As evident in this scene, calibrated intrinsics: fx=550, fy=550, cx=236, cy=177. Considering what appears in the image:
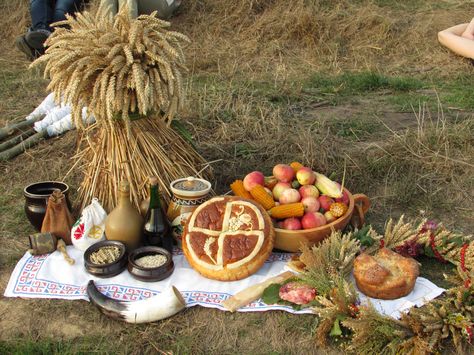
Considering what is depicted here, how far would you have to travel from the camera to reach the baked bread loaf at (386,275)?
3.03 metres

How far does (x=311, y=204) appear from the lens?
3529 mm

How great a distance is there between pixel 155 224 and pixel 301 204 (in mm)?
929

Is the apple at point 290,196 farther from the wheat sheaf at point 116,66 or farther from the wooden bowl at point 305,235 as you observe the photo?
the wheat sheaf at point 116,66

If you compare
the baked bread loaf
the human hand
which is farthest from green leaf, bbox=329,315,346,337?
the human hand

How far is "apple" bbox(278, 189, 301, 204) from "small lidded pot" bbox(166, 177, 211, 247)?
0.49 metres

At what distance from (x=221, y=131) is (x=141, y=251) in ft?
6.46

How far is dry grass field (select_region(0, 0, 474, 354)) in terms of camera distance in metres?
2.97

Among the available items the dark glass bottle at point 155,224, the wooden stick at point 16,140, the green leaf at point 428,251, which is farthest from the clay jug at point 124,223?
the wooden stick at point 16,140

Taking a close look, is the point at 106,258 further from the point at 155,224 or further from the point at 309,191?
the point at 309,191

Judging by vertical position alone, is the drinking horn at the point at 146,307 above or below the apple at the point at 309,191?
below

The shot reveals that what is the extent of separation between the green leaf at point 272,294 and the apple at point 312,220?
0.48m

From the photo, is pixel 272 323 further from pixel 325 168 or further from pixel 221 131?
pixel 221 131

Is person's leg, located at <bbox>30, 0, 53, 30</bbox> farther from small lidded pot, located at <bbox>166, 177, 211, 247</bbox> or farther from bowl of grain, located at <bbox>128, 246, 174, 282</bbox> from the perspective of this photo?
bowl of grain, located at <bbox>128, 246, 174, 282</bbox>

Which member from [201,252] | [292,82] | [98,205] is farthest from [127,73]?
[292,82]
